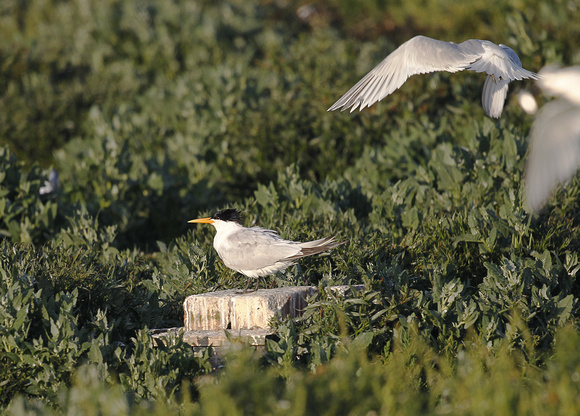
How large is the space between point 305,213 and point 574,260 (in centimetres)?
213

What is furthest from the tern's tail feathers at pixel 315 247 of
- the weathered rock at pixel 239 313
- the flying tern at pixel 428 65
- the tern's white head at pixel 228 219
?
the flying tern at pixel 428 65

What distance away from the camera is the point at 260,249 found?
4320 millimetres

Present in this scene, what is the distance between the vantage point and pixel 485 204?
19.0ft

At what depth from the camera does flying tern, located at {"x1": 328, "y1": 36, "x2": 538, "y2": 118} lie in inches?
195

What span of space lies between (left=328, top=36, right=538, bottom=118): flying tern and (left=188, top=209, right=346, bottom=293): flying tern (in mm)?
1101

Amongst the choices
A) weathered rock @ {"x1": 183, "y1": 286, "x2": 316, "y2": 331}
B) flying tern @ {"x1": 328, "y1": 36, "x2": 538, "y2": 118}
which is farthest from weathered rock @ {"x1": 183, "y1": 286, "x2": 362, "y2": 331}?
flying tern @ {"x1": 328, "y1": 36, "x2": 538, "y2": 118}

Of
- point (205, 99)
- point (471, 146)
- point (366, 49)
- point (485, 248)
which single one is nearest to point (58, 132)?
point (205, 99)

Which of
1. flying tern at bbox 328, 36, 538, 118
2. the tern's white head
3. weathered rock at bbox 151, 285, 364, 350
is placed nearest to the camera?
weathered rock at bbox 151, 285, 364, 350

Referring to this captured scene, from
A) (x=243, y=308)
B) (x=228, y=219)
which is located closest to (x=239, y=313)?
(x=243, y=308)

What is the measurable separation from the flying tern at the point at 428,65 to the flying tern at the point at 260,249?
1.10 meters

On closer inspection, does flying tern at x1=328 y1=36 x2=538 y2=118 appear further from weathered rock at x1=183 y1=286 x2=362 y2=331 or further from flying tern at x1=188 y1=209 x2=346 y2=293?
weathered rock at x1=183 y1=286 x2=362 y2=331

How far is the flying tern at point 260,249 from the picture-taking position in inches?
165

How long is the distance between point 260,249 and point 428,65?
180cm

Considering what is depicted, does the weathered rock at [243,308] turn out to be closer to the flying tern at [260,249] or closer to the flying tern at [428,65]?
the flying tern at [260,249]
